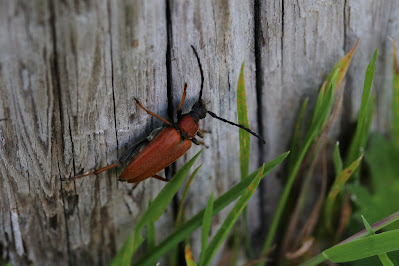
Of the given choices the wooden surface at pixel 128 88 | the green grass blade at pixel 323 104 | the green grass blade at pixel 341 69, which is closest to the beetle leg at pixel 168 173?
the wooden surface at pixel 128 88

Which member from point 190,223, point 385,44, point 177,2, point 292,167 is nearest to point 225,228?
point 190,223

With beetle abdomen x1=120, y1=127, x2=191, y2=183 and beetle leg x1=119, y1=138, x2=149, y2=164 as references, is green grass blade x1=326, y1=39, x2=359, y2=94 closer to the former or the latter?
beetle abdomen x1=120, y1=127, x2=191, y2=183

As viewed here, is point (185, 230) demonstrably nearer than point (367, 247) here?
No

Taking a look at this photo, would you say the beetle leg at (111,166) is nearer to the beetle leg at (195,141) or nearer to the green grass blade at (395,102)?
the beetle leg at (195,141)

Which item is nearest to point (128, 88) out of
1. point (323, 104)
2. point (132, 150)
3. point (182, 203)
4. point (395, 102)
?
point (132, 150)

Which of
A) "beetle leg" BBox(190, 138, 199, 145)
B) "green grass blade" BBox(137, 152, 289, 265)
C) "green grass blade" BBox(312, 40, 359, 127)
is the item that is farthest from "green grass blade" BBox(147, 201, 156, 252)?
"green grass blade" BBox(312, 40, 359, 127)

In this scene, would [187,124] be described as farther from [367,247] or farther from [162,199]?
[367,247]

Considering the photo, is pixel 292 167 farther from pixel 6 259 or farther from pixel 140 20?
pixel 6 259
